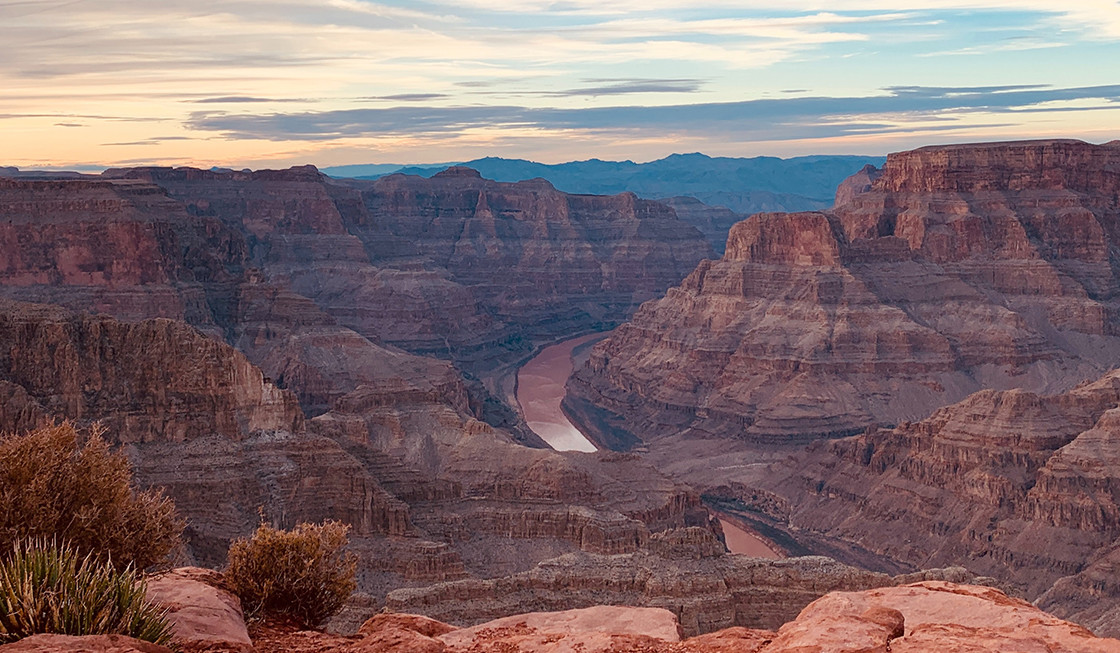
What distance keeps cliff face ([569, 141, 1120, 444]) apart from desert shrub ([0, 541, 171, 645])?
99.8 metres

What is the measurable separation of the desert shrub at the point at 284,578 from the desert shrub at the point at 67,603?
4.66 m

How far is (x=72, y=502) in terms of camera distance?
23297 mm

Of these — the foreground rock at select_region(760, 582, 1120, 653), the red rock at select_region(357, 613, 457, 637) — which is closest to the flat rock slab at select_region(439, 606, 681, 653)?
the red rock at select_region(357, 613, 457, 637)

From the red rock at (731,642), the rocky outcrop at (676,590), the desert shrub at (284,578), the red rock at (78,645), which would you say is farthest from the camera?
the rocky outcrop at (676,590)

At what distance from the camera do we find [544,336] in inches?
7805

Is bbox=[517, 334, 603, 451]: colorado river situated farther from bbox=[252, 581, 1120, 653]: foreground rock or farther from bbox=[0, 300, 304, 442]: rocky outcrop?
bbox=[252, 581, 1120, 653]: foreground rock

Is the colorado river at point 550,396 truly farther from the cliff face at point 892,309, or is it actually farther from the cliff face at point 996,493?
the cliff face at point 996,493

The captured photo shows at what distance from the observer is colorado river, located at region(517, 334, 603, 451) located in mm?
126688

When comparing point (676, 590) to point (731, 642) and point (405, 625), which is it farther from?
point (731, 642)

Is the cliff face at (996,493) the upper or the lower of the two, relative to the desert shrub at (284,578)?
lower

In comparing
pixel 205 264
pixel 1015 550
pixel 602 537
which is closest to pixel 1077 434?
pixel 1015 550

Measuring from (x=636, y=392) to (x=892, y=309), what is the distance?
94.3ft

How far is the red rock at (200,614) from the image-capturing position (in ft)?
65.8

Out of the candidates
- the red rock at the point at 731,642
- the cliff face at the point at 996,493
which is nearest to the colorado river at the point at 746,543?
the cliff face at the point at 996,493
